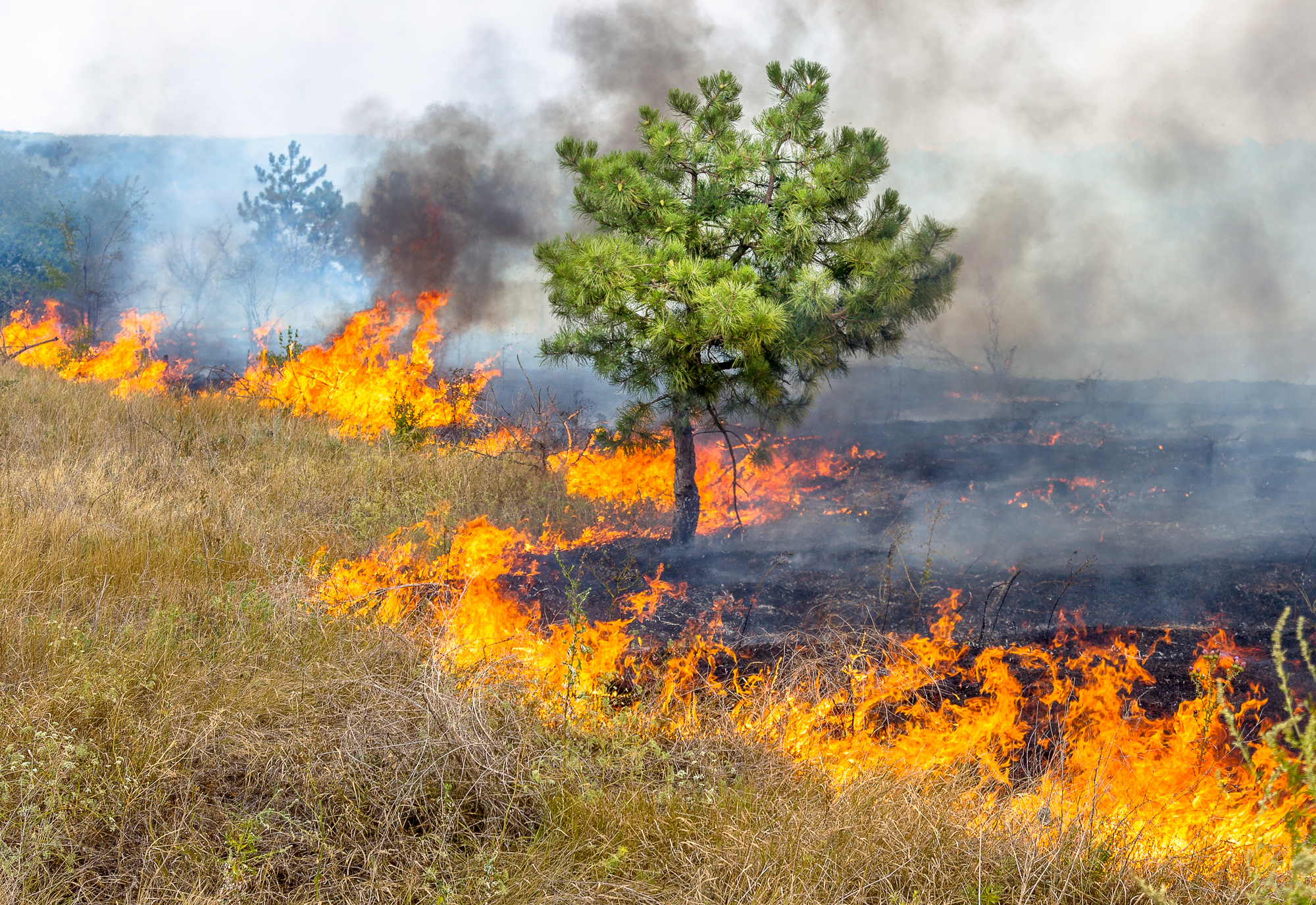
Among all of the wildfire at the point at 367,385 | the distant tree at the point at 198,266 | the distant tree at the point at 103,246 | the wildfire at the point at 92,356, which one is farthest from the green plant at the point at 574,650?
the distant tree at the point at 198,266

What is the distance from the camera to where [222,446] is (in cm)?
895

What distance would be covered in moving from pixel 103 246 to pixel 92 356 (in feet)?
42.4

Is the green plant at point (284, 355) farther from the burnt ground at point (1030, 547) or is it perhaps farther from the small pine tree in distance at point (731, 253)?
the burnt ground at point (1030, 547)

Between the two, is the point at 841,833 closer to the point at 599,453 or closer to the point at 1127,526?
the point at 599,453

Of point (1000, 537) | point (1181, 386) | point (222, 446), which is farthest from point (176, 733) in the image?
point (1181, 386)

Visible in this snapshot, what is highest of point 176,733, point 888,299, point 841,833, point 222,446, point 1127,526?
point 888,299

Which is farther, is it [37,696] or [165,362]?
[165,362]

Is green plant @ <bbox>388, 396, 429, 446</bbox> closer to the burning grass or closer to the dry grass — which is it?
the burning grass

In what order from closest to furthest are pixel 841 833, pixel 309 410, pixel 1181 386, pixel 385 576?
pixel 841 833
pixel 385 576
pixel 309 410
pixel 1181 386

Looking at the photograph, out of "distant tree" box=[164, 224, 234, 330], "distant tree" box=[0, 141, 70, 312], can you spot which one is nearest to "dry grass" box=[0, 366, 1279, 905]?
"distant tree" box=[0, 141, 70, 312]

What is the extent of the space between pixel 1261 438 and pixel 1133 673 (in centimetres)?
1020

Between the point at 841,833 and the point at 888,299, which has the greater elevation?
the point at 888,299

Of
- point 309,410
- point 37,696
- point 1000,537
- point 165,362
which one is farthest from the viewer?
point 165,362

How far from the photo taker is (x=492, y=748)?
329cm
